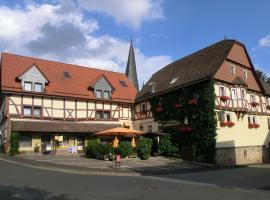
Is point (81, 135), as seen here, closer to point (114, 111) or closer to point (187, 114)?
point (114, 111)

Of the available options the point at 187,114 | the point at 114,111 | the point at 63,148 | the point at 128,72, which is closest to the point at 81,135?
the point at 63,148

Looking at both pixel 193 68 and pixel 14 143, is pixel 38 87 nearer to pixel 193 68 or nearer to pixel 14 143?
pixel 14 143

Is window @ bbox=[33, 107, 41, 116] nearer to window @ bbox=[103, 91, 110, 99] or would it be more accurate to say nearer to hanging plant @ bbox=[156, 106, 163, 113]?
window @ bbox=[103, 91, 110, 99]

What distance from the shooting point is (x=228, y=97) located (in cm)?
3262

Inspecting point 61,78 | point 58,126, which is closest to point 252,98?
point 58,126

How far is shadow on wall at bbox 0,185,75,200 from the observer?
1145 cm

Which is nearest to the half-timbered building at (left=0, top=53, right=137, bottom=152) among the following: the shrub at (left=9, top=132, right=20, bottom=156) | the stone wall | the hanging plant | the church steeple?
the shrub at (left=9, top=132, right=20, bottom=156)

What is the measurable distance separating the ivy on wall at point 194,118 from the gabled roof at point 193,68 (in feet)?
3.18

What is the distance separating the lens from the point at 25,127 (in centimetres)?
3158

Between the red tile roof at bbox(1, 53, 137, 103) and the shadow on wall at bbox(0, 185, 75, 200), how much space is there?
20.8 metres

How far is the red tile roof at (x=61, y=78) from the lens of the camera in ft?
112

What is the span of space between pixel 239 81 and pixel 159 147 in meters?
10.1

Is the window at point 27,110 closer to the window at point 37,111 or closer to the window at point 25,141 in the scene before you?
the window at point 37,111

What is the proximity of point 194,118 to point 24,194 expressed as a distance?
2193 centimetres
